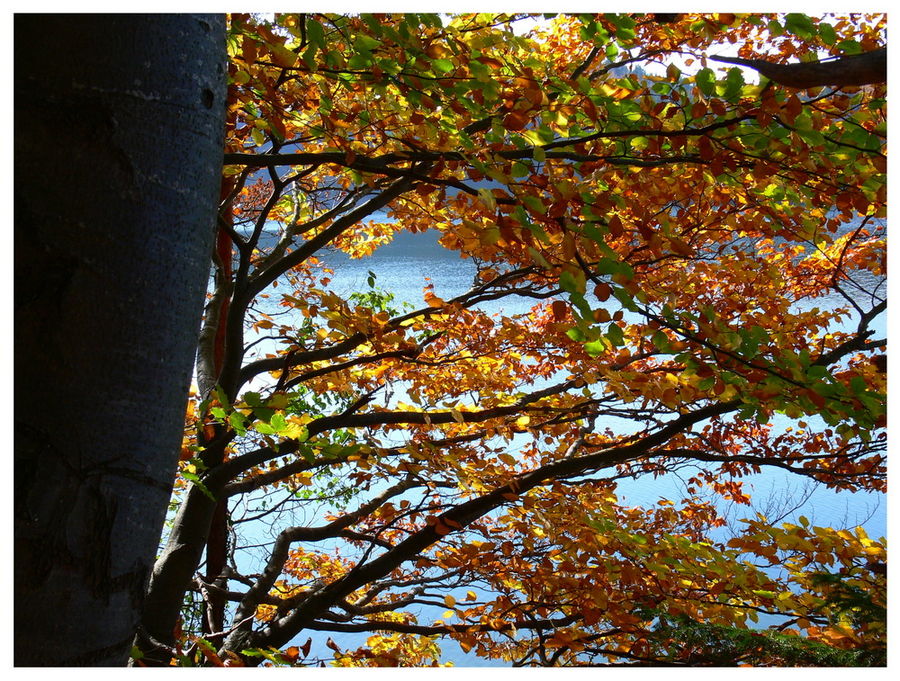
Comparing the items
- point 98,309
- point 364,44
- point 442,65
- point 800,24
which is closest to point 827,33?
point 800,24

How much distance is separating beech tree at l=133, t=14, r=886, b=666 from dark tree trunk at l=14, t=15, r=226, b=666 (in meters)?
0.74

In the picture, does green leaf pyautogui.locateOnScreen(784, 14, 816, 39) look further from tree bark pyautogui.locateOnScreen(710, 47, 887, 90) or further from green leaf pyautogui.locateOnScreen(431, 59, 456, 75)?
tree bark pyautogui.locateOnScreen(710, 47, 887, 90)

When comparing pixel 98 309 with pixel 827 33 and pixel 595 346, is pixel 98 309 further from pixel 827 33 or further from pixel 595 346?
pixel 827 33

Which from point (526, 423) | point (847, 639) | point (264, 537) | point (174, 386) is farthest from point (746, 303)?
point (264, 537)

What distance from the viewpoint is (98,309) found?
0.83m

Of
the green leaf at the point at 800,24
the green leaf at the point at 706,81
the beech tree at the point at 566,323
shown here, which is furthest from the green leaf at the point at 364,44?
the green leaf at the point at 800,24

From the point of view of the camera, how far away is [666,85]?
2389 mm

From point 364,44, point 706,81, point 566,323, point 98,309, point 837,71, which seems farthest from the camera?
point 566,323

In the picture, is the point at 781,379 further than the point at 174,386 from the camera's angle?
Yes

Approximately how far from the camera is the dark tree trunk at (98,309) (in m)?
0.81

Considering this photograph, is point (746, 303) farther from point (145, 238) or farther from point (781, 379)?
point (145, 238)

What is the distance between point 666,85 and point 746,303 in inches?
118

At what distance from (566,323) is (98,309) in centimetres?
195

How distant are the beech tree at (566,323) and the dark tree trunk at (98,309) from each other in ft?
2.43
